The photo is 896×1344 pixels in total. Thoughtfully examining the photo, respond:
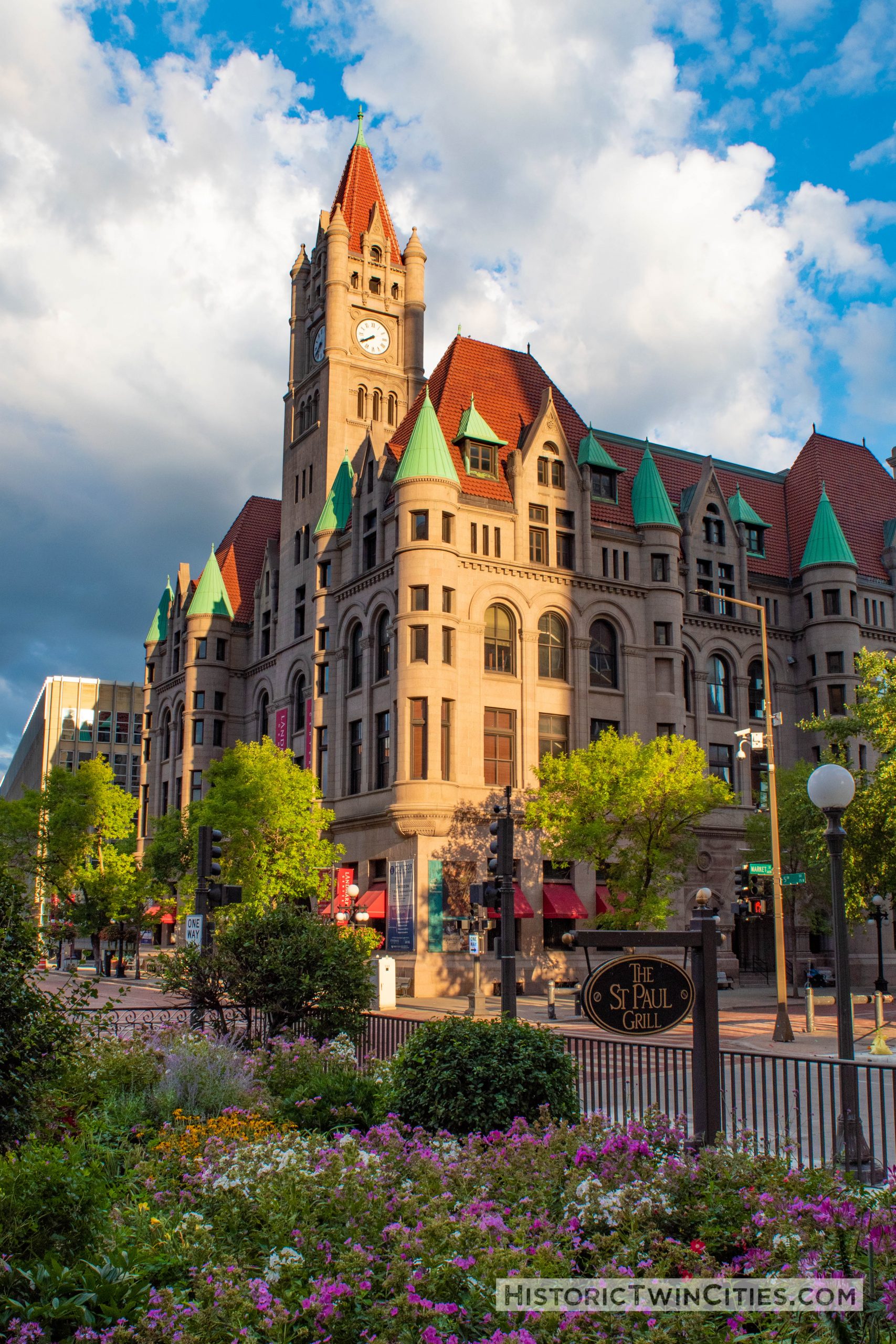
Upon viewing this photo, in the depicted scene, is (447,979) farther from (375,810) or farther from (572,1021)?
(572,1021)

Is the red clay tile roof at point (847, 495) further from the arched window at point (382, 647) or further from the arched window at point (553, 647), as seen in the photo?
the arched window at point (382, 647)

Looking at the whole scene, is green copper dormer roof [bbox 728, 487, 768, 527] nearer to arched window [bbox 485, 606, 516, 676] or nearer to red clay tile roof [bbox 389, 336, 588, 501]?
red clay tile roof [bbox 389, 336, 588, 501]

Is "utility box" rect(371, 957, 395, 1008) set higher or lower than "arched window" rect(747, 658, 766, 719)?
lower

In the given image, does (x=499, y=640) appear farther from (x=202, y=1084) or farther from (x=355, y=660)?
(x=202, y=1084)

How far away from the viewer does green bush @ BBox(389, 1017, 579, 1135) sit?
1116 centimetres

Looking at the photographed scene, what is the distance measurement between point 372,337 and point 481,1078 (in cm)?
5921

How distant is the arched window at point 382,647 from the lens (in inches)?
2099

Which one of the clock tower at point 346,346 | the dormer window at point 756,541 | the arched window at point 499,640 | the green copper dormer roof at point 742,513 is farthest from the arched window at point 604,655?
the clock tower at point 346,346

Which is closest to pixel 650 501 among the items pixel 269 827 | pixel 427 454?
pixel 427 454

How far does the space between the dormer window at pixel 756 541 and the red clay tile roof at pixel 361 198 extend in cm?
2636

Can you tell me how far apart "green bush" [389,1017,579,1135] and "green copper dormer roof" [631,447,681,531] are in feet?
153

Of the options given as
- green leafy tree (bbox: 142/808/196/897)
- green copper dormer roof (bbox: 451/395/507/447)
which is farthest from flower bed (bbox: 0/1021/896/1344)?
green leafy tree (bbox: 142/808/196/897)

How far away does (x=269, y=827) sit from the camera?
165 feet

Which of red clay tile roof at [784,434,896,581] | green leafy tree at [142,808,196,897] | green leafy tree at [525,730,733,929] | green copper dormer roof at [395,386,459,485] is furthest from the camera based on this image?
red clay tile roof at [784,434,896,581]
